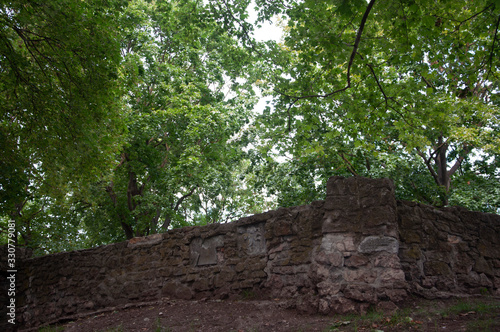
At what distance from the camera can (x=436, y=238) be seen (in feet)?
15.3

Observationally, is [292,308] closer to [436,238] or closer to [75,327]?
[436,238]

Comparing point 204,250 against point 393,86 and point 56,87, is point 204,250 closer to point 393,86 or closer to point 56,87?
point 56,87

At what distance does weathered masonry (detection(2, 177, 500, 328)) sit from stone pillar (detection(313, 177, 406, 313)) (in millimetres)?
11

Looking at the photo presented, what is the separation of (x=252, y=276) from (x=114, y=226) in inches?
362

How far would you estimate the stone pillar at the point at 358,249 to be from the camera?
402 centimetres

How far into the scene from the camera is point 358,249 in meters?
4.26

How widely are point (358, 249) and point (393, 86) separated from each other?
2.82 meters

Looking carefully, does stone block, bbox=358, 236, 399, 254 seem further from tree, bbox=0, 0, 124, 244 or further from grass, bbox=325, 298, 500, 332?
tree, bbox=0, 0, 124, 244

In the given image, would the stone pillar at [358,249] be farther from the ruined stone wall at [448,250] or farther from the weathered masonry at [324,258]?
the ruined stone wall at [448,250]

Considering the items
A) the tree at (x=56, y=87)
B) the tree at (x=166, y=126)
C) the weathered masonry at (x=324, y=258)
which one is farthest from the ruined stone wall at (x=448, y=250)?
the tree at (x=166, y=126)

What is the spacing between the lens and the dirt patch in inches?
136

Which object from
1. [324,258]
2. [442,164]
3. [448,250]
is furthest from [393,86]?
[442,164]

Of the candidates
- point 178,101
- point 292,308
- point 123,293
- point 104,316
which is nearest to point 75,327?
point 104,316

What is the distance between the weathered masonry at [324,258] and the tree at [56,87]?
203 centimetres
